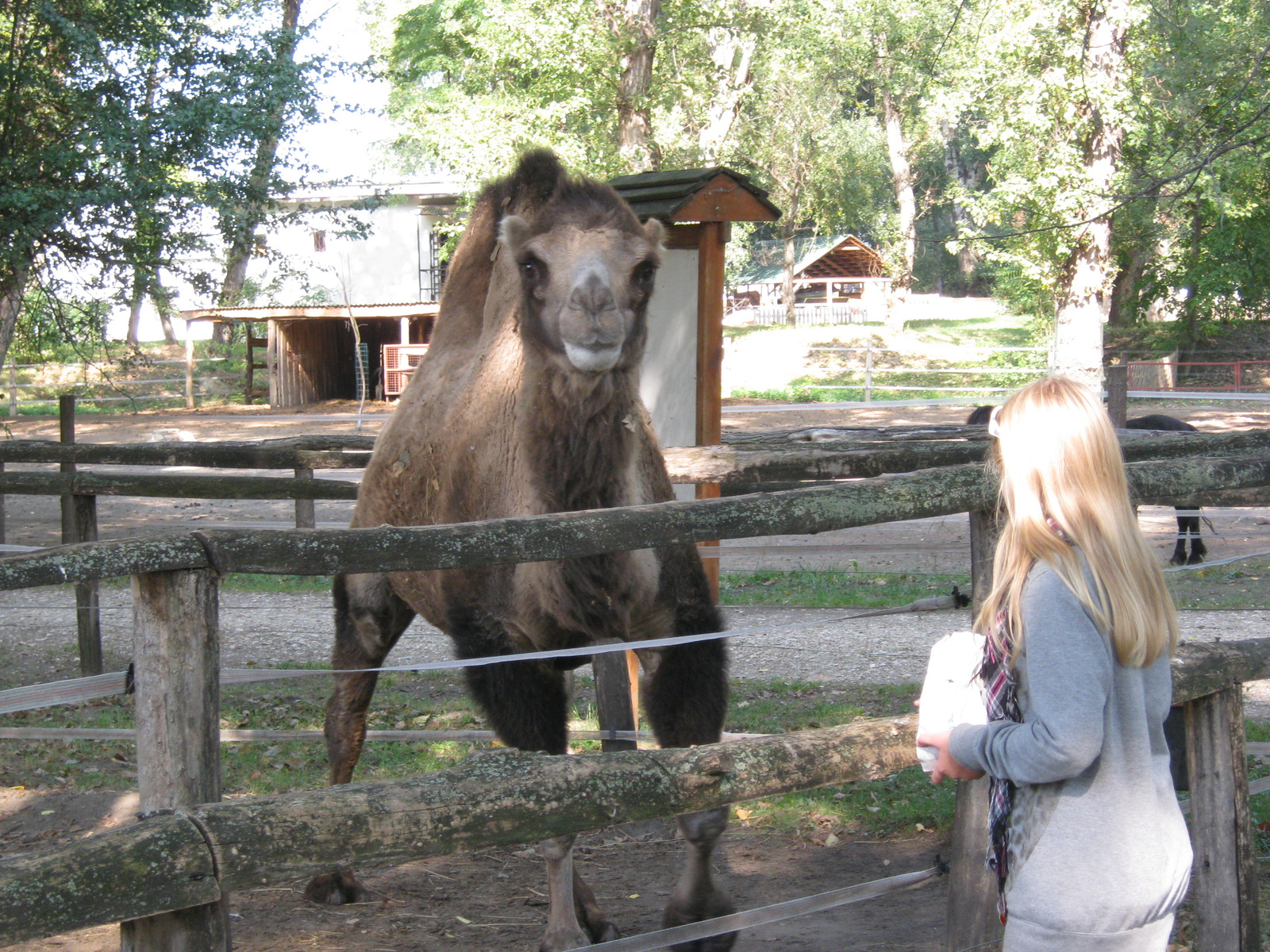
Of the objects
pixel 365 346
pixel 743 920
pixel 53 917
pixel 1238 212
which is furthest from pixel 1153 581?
pixel 365 346

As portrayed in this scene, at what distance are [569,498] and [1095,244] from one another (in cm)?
1647

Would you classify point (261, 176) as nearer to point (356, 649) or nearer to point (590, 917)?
point (356, 649)

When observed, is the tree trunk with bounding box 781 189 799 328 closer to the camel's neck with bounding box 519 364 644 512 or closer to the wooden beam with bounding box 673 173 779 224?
the wooden beam with bounding box 673 173 779 224

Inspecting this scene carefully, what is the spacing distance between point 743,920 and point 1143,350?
29962 millimetres

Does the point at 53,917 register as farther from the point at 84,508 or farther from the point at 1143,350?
the point at 1143,350

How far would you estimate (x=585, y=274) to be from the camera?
→ 3734 mm

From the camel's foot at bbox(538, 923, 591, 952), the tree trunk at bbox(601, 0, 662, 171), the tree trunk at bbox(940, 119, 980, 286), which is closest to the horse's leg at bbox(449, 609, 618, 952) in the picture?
the camel's foot at bbox(538, 923, 591, 952)

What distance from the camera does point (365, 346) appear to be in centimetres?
3069

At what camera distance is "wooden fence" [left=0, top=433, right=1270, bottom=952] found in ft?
6.13

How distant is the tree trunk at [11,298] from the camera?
9.18 m

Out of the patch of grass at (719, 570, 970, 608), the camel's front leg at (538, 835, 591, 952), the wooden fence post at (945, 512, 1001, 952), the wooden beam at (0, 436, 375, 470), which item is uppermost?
the wooden beam at (0, 436, 375, 470)

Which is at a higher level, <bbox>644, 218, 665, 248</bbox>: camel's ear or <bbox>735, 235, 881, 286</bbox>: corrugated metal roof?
<bbox>735, 235, 881, 286</bbox>: corrugated metal roof

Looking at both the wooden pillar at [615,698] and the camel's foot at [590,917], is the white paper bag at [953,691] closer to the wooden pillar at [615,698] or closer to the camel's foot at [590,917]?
the camel's foot at [590,917]

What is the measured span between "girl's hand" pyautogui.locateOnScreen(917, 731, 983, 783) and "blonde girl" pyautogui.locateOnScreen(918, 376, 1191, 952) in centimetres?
3
